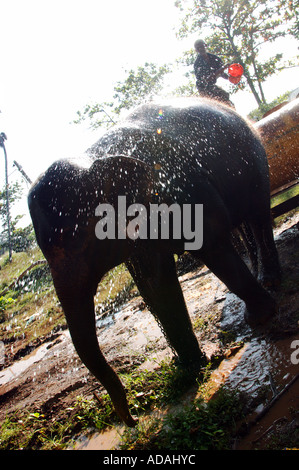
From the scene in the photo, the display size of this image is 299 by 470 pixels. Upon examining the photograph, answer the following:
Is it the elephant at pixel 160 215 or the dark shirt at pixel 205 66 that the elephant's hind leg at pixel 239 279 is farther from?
the dark shirt at pixel 205 66

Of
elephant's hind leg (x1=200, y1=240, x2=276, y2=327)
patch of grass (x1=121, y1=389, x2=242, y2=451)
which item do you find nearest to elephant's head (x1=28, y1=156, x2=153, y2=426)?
patch of grass (x1=121, y1=389, x2=242, y2=451)

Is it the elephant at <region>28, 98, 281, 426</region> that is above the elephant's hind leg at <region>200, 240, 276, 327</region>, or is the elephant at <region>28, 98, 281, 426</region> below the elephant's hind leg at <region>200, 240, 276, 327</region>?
above

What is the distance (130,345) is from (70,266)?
2.21 metres

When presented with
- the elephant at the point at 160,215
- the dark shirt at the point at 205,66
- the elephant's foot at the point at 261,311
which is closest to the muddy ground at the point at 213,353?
the elephant's foot at the point at 261,311

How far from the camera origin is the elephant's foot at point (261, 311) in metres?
2.80

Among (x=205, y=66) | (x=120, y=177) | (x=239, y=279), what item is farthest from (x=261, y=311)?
(x=205, y=66)

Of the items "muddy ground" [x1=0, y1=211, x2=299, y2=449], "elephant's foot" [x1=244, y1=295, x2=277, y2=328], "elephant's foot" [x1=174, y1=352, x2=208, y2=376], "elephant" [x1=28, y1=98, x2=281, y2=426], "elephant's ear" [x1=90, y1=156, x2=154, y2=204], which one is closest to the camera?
"muddy ground" [x1=0, y1=211, x2=299, y2=449]

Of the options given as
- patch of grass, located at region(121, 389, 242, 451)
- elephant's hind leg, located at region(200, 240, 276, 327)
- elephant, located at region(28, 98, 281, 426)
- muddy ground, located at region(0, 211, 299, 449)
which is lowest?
muddy ground, located at region(0, 211, 299, 449)

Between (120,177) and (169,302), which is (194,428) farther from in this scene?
(120,177)

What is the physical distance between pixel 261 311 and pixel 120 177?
1.60 m

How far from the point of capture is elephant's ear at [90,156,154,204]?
2.22 m

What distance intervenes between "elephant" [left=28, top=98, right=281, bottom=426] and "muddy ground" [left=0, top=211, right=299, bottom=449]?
229mm

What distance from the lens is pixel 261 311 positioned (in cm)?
280

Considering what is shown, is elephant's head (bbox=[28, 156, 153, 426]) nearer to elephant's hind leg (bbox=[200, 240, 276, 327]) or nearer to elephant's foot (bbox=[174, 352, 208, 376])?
elephant's foot (bbox=[174, 352, 208, 376])
